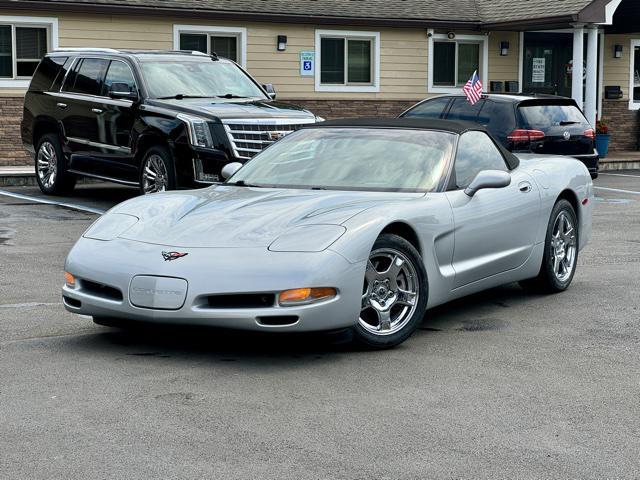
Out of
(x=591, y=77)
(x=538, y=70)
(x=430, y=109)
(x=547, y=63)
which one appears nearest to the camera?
(x=430, y=109)

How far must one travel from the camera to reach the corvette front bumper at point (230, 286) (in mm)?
6277

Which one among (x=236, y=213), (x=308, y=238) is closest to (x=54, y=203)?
(x=236, y=213)

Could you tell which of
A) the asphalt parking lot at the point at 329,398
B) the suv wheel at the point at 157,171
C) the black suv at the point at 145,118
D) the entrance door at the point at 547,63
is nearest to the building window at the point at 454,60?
the entrance door at the point at 547,63

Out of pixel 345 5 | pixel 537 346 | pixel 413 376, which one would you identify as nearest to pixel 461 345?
pixel 537 346

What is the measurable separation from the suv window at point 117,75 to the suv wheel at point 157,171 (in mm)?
1178

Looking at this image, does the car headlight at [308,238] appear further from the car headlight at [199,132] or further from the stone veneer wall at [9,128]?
the stone veneer wall at [9,128]

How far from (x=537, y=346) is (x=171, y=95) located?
848cm

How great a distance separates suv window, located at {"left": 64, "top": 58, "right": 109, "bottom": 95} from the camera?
604 inches

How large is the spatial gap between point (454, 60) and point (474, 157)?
61.9ft

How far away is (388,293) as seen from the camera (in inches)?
271

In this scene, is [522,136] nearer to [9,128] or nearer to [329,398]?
[9,128]

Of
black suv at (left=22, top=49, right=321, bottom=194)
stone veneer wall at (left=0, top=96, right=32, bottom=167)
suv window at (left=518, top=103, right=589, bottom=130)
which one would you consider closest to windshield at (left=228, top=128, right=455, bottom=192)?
black suv at (left=22, top=49, right=321, bottom=194)

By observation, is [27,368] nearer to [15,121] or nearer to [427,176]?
[427,176]

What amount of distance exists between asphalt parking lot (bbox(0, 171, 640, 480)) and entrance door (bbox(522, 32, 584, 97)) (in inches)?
782
